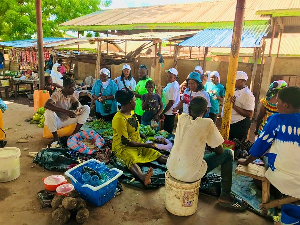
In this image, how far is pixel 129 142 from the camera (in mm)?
4172

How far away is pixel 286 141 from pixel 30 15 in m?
19.3

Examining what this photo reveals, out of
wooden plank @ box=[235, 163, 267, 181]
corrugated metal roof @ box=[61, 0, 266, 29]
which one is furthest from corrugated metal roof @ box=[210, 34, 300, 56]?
wooden plank @ box=[235, 163, 267, 181]

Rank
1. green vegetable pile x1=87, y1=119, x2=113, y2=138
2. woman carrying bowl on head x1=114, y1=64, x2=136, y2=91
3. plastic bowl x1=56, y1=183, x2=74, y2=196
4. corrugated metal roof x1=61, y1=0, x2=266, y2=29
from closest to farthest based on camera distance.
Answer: plastic bowl x1=56, y1=183, x2=74, y2=196 → green vegetable pile x1=87, y1=119, x2=113, y2=138 → woman carrying bowl on head x1=114, y1=64, x2=136, y2=91 → corrugated metal roof x1=61, y1=0, x2=266, y2=29

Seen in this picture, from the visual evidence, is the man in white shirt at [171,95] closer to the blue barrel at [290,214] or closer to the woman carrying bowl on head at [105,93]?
the woman carrying bowl on head at [105,93]

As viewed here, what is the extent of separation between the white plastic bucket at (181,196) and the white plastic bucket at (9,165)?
2.49m

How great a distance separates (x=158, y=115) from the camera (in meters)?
5.98

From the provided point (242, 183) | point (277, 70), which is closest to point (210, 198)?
point (242, 183)

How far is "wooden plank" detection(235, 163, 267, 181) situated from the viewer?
3.34 m

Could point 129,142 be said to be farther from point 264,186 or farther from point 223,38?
point 223,38

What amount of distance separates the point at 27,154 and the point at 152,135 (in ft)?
8.78

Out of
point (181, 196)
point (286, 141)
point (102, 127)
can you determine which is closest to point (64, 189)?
point (181, 196)

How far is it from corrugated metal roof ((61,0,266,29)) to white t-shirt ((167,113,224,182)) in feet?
25.8

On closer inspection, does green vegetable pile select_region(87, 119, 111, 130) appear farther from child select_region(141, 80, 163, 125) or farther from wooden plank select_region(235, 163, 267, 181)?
wooden plank select_region(235, 163, 267, 181)

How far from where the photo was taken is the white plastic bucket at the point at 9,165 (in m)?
3.92
